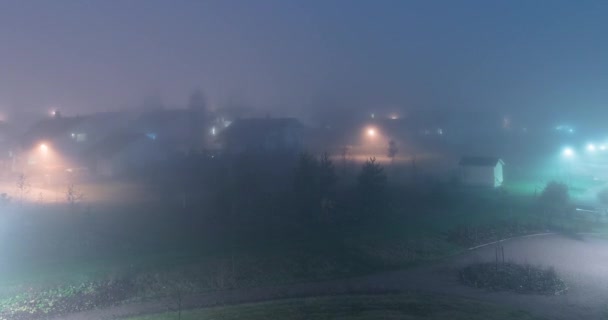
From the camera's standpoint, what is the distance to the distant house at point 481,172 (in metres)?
34.9

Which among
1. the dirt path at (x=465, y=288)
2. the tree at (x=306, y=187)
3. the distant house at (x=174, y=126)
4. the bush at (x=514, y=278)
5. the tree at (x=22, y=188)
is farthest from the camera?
the distant house at (x=174, y=126)

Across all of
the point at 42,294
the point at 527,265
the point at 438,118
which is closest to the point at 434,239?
the point at 527,265

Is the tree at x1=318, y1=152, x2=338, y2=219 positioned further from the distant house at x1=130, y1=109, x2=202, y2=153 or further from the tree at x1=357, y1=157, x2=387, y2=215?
the distant house at x1=130, y1=109, x2=202, y2=153

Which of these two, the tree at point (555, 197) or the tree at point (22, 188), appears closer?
the tree at point (22, 188)

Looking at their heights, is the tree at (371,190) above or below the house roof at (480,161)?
below

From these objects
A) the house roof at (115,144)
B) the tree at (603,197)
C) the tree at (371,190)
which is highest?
the house roof at (115,144)

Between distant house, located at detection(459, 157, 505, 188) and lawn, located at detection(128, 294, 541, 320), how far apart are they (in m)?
22.6

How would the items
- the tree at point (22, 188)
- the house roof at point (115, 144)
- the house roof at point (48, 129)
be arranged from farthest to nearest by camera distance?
1. the house roof at point (48, 129)
2. the house roof at point (115, 144)
3. the tree at point (22, 188)

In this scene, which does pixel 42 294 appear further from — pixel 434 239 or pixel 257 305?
pixel 434 239

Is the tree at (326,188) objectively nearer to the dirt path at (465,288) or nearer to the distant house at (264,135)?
the dirt path at (465,288)

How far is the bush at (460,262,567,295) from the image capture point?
51.9ft

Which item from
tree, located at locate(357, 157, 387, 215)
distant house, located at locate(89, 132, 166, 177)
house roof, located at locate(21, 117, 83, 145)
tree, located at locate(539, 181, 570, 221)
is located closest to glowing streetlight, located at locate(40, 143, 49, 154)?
house roof, located at locate(21, 117, 83, 145)

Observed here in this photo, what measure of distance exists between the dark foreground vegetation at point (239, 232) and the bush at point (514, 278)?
9.72 ft

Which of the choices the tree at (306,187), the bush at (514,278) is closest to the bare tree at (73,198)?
the tree at (306,187)
